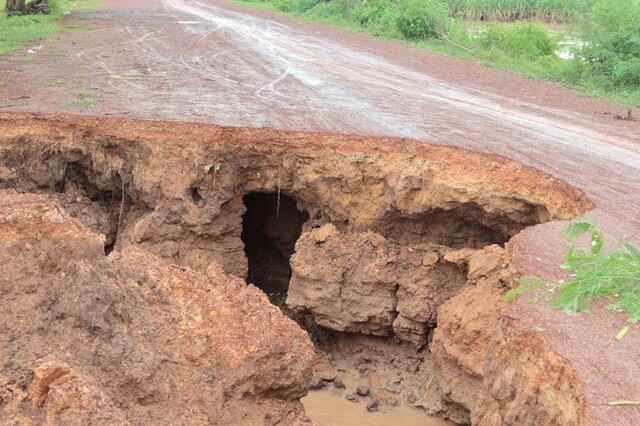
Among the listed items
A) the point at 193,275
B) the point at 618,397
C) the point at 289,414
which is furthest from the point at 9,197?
the point at 618,397

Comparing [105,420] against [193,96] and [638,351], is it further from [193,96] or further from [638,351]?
[193,96]

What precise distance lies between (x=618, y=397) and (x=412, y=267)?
4878 millimetres

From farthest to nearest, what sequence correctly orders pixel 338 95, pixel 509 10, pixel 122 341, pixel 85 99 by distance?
pixel 509 10 < pixel 338 95 < pixel 85 99 < pixel 122 341

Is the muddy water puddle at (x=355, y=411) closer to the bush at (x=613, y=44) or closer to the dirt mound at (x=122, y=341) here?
the dirt mound at (x=122, y=341)

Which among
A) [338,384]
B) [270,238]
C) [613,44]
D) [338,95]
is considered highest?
[613,44]

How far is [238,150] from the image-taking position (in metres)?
9.62

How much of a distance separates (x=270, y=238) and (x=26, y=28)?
13.9 metres

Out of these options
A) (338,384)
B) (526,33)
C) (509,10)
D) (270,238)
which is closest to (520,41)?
(526,33)

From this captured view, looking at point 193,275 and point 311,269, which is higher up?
point 193,275

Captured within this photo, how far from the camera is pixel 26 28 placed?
2158cm

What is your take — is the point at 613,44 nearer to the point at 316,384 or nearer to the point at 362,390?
the point at 362,390

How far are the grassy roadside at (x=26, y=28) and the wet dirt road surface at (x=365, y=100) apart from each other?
2.26 ft

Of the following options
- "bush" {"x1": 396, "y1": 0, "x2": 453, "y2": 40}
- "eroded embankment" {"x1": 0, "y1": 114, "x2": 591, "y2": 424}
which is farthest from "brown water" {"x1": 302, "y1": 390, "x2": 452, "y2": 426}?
"bush" {"x1": 396, "y1": 0, "x2": 453, "y2": 40}

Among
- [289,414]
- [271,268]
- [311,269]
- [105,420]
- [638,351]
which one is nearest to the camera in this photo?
[105,420]
